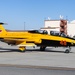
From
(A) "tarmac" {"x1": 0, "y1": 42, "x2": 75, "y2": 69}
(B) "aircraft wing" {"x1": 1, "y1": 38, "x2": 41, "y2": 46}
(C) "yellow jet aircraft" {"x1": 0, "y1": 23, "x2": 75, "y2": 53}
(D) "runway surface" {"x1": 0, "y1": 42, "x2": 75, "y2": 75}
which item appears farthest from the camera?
(B) "aircraft wing" {"x1": 1, "y1": 38, "x2": 41, "y2": 46}

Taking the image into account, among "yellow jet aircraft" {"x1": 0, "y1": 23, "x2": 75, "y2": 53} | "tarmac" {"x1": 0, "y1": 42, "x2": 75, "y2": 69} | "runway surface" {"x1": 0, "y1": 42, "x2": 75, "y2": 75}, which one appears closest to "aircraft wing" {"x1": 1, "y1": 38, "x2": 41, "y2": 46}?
"yellow jet aircraft" {"x1": 0, "y1": 23, "x2": 75, "y2": 53}

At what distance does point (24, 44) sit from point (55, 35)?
2724mm

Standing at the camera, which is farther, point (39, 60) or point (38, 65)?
point (39, 60)

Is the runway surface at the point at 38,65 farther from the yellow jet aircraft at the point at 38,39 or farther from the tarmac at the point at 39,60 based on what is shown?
the yellow jet aircraft at the point at 38,39

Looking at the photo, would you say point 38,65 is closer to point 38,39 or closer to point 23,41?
point 38,39

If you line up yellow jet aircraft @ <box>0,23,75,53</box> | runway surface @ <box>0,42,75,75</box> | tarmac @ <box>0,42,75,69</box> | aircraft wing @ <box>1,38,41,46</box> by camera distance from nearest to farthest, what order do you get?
runway surface @ <box>0,42,75,75</box>
tarmac @ <box>0,42,75,69</box>
yellow jet aircraft @ <box>0,23,75,53</box>
aircraft wing @ <box>1,38,41,46</box>

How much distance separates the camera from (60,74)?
1042cm

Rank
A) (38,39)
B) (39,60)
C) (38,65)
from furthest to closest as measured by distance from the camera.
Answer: (38,39) < (39,60) < (38,65)

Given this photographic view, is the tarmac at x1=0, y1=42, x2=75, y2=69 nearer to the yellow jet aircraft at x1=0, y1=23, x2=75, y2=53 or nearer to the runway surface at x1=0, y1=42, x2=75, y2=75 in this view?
the runway surface at x1=0, y1=42, x2=75, y2=75

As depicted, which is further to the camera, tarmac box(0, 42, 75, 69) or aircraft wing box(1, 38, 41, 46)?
aircraft wing box(1, 38, 41, 46)

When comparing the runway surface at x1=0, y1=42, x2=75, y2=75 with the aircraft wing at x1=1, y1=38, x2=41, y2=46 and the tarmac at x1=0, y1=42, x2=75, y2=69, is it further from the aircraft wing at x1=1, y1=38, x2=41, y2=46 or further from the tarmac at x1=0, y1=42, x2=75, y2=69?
the aircraft wing at x1=1, y1=38, x2=41, y2=46

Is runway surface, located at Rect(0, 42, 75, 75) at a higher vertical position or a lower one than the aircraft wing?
lower

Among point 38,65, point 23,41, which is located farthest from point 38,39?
point 38,65

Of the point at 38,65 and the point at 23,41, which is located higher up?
the point at 23,41
